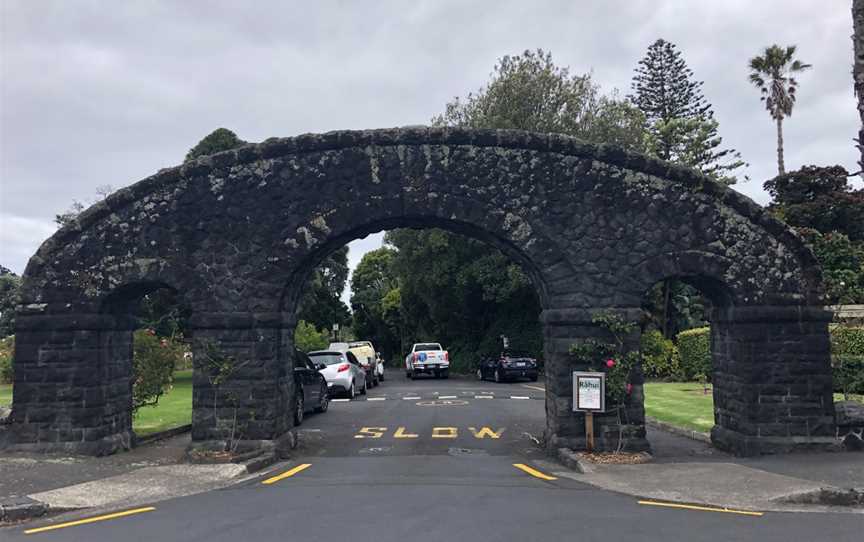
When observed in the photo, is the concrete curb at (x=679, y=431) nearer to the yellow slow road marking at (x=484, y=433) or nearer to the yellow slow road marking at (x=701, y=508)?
the yellow slow road marking at (x=484, y=433)

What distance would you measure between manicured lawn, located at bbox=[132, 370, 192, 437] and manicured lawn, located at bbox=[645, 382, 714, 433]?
10657 millimetres

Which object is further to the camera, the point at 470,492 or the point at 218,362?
the point at 218,362

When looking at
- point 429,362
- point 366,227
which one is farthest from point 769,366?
point 429,362

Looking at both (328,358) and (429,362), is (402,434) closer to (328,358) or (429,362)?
(328,358)

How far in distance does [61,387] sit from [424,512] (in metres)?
7.14

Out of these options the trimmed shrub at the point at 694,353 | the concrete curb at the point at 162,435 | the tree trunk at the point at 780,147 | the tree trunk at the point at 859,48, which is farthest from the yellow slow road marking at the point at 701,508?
the tree trunk at the point at 780,147

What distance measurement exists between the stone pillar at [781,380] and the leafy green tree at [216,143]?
25506 millimetres

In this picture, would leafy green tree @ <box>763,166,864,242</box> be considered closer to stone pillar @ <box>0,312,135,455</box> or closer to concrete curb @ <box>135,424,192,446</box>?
concrete curb @ <box>135,424,192,446</box>

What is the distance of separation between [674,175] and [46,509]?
1007 cm

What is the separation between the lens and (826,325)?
10.5m

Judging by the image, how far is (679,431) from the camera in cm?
1291

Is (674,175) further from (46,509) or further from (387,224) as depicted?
(46,509)

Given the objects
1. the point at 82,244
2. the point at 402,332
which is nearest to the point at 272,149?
the point at 82,244

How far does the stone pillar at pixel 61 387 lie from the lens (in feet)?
34.5
